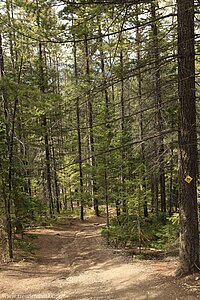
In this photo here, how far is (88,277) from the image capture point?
832 centimetres

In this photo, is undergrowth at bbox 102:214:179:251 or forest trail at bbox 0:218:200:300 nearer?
forest trail at bbox 0:218:200:300

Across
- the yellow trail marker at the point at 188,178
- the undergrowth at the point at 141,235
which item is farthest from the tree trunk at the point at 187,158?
the undergrowth at the point at 141,235

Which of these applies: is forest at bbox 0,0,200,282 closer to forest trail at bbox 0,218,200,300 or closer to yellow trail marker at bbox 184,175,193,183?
yellow trail marker at bbox 184,175,193,183

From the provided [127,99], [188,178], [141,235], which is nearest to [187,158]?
[188,178]

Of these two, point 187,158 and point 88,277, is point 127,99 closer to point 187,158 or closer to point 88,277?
point 187,158

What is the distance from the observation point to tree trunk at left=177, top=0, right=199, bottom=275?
20.6ft

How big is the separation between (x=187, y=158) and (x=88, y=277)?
4.65m

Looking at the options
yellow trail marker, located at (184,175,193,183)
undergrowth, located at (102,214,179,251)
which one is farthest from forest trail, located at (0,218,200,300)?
yellow trail marker, located at (184,175,193,183)

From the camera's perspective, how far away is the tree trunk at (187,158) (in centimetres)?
629

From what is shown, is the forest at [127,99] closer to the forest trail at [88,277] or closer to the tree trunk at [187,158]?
the tree trunk at [187,158]

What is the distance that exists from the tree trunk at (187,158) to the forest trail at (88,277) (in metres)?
0.84

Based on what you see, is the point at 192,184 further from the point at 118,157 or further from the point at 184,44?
the point at 118,157

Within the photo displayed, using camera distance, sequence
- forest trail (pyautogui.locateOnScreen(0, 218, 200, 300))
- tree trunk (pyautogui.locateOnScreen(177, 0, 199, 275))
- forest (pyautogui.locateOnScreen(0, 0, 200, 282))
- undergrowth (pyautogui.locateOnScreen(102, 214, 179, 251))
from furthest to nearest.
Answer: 1. undergrowth (pyautogui.locateOnScreen(102, 214, 179, 251))
2. forest trail (pyautogui.locateOnScreen(0, 218, 200, 300))
3. tree trunk (pyautogui.locateOnScreen(177, 0, 199, 275))
4. forest (pyautogui.locateOnScreen(0, 0, 200, 282))

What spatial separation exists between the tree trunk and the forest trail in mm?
837
